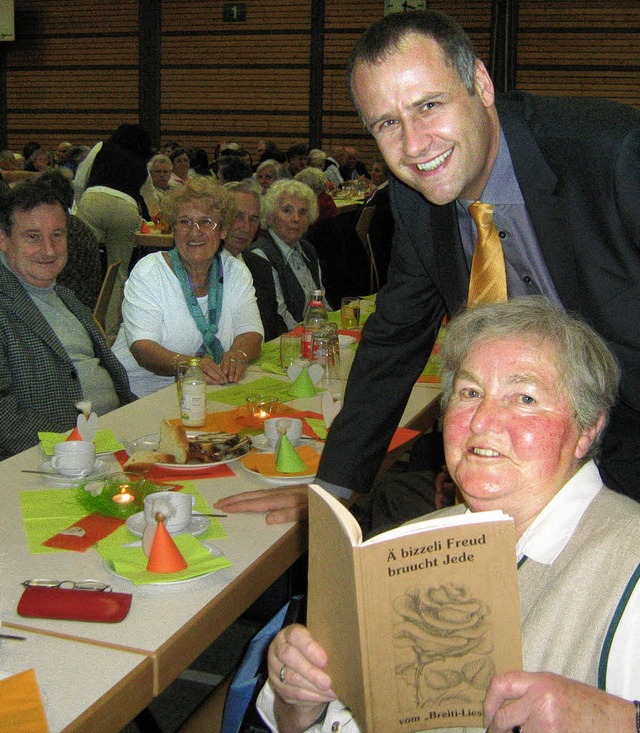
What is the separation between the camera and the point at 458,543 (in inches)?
40.1

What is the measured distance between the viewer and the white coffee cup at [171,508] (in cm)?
187

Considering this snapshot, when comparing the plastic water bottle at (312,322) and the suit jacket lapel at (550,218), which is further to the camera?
the plastic water bottle at (312,322)

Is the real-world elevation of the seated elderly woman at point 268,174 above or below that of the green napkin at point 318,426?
above

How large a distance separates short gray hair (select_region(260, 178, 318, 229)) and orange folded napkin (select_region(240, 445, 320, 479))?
9.34ft

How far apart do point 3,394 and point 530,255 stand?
1.77 metres

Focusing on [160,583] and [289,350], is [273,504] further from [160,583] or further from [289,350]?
[289,350]

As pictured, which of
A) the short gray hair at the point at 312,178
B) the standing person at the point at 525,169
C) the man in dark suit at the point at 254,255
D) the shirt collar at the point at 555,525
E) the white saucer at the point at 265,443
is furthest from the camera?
the short gray hair at the point at 312,178

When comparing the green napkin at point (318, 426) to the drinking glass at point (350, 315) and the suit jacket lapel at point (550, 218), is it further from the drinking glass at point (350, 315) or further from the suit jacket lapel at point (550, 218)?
the drinking glass at point (350, 315)

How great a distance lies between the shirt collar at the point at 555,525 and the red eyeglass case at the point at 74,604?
68 centimetres

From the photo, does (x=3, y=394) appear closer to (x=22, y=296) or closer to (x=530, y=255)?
(x=22, y=296)

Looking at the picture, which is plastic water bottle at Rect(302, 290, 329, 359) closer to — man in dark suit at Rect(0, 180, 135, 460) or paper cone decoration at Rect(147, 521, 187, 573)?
man in dark suit at Rect(0, 180, 135, 460)

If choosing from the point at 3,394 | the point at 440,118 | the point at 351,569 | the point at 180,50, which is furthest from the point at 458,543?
the point at 180,50

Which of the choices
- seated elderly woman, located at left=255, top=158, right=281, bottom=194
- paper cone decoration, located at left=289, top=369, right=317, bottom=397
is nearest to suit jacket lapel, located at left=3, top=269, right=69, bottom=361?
paper cone decoration, located at left=289, top=369, right=317, bottom=397

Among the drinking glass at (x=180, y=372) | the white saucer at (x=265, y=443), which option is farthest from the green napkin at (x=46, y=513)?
the drinking glass at (x=180, y=372)
